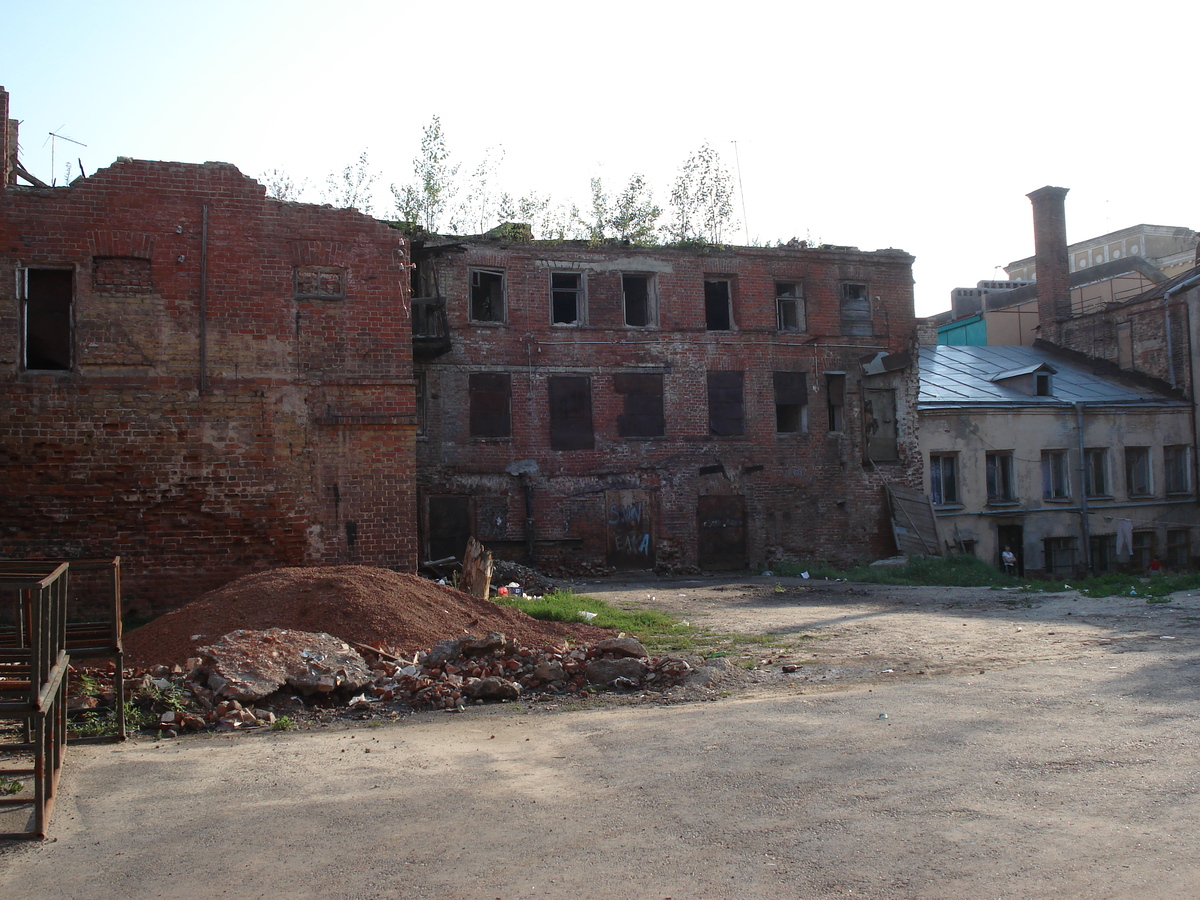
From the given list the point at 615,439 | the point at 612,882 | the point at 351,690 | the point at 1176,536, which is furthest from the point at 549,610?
the point at 1176,536

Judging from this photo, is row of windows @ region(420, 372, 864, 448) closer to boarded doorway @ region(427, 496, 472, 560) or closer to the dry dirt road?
boarded doorway @ region(427, 496, 472, 560)

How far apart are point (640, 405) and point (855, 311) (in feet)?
21.8

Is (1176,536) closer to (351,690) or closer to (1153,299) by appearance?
(1153,299)

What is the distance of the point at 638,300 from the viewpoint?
2323 centimetres

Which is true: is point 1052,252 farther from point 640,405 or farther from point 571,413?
point 571,413

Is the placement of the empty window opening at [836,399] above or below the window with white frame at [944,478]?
above

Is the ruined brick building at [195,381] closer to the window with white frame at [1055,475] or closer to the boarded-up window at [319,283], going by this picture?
the boarded-up window at [319,283]

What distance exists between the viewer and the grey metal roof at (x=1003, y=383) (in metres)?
25.0

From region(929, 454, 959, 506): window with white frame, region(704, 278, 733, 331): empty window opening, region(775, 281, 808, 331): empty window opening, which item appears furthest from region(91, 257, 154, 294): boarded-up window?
region(929, 454, 959, 506): window with white frame

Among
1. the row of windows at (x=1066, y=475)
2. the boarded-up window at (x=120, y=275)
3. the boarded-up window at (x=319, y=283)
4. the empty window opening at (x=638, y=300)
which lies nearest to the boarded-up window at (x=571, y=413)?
the empty window opening at (x=638, y=300)

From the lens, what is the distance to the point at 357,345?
13.1 m

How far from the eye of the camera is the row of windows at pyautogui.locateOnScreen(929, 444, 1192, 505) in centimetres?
2422

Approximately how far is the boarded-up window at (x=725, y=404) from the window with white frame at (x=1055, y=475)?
29.8ft

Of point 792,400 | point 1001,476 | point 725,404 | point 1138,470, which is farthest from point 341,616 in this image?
point 1138,470
